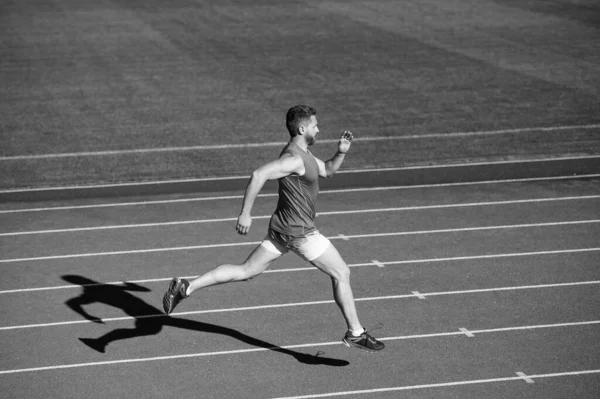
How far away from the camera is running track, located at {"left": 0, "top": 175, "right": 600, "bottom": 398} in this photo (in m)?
7.66

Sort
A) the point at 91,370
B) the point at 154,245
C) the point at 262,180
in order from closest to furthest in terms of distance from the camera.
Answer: the point at 262,180 → the point at 91,370 → the point at 154,245

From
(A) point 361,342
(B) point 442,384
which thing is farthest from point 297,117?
(B) point 442,384

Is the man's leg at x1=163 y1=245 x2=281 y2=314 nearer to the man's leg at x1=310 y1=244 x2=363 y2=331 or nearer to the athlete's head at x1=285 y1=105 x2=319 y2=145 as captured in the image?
the man's leg at x1=310 y1=244 x2=363 y2=331

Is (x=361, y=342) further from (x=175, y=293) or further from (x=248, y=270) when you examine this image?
(x=175, y=293)

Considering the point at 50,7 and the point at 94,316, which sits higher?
the point at 50,7

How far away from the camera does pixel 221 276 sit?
7738mm

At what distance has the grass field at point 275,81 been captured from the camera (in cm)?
1627

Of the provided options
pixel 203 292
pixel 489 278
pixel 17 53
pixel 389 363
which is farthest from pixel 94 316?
pixel 17 53

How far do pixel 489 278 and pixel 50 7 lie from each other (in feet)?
78.5

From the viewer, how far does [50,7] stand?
3020 cm

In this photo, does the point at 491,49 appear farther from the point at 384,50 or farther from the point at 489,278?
the point at 489,278

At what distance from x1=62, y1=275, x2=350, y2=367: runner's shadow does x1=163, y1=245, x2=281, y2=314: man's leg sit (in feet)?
3.15

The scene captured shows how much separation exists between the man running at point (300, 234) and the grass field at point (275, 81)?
7340mm

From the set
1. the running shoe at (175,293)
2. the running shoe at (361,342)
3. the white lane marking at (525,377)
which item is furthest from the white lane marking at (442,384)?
the running shoe at (175,293)
